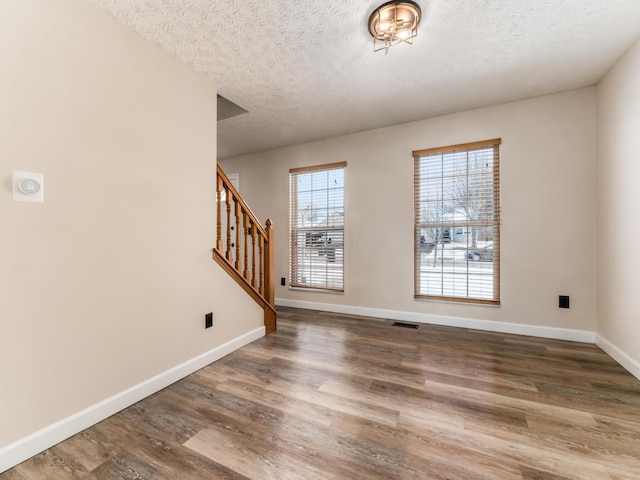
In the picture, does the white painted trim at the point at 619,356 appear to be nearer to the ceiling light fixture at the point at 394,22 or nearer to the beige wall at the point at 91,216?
the ceiling light fixture at the point at 394,22

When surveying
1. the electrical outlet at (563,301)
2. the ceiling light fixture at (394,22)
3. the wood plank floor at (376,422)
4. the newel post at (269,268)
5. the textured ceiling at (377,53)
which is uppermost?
the textured ceiling at (377,53)

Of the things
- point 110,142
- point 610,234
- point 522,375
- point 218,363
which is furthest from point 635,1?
point 218,363

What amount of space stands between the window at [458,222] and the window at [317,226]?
107cm

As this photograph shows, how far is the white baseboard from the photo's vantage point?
1.32 metres

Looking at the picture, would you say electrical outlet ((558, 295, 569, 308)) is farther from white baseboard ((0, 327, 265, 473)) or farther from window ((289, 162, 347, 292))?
white baseboard ((0, 327, 265, 473))

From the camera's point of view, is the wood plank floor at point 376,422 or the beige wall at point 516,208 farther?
the beige wall at point 516,208

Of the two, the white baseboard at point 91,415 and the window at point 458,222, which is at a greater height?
the window at point 458,222

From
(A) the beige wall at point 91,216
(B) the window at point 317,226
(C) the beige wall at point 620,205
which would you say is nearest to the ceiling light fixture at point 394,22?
(A) the beige wall at point 91,216

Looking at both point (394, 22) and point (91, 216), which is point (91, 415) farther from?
point (394, 22)

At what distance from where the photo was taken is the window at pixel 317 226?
4012mm

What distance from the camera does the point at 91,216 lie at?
165 centimetres

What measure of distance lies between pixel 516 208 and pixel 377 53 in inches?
85.2

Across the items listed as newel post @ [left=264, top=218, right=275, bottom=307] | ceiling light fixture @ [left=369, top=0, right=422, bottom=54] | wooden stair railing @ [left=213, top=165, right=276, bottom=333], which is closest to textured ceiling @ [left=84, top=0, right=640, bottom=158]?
ceiling light fixture @ [left=369, top=0, right=422, bottom=54]

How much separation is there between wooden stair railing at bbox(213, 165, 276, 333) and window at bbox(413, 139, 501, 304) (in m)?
1.81
